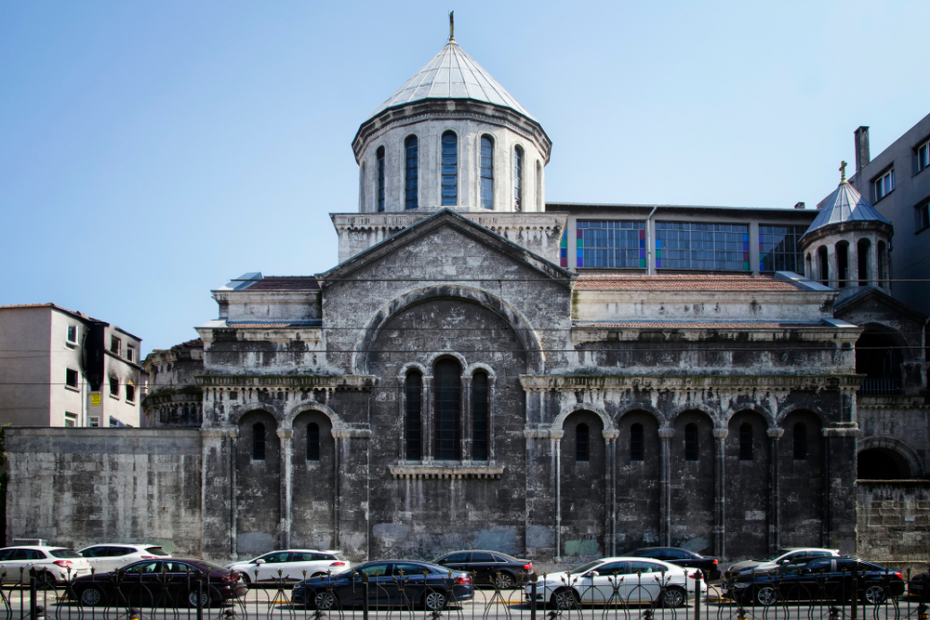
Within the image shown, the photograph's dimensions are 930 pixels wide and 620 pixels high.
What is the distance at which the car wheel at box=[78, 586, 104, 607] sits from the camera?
21.4 metres

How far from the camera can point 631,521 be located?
27.2 meters

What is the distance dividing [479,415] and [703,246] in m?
25.7

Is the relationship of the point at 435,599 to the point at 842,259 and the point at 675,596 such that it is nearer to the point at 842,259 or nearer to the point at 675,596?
the point at 675,596

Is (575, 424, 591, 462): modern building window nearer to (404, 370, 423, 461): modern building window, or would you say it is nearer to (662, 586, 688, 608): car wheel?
(404, 370, 423, 461): modern building window

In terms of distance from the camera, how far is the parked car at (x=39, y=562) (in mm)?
24141

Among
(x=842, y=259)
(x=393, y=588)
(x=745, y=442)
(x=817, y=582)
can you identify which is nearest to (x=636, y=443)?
(x=745, y=442)

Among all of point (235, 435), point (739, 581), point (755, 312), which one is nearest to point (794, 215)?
point (755, 312)

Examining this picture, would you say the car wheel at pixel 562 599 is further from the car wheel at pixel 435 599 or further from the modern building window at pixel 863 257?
the modern building window at pixel 863 257

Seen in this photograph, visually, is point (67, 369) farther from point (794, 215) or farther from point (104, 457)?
point (794, 215)

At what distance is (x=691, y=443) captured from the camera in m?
27.8

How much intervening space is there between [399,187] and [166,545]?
14801 millimetres

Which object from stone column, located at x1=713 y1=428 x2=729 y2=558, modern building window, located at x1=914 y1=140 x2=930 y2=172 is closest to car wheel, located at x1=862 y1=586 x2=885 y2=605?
stone column, located at x1=713 y1=428 x2=729 y2=558

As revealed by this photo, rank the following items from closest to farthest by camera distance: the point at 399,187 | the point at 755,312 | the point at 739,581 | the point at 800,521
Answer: the point at 739,581 < the point at 800,521 < the point at 755,312 < the point at 399,187

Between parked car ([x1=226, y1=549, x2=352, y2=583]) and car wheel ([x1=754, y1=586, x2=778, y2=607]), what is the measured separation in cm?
1115
